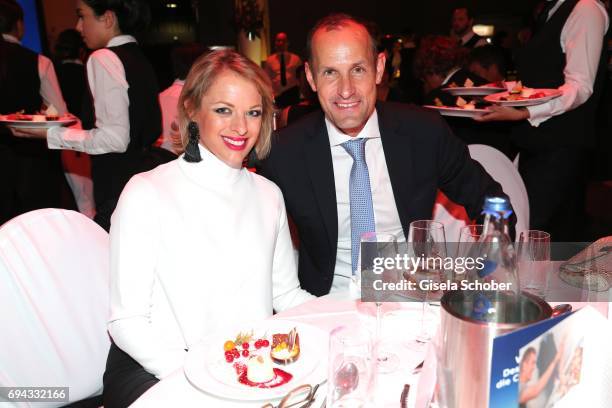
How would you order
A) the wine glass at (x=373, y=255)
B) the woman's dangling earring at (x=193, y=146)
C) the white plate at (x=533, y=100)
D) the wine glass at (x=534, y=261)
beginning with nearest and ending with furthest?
the wine glass at (x=373, y=255), the wine glass at (x=534, y=261), the woman's dangling earring at (x=193, y=146), the white plate at (x=533, y=100)

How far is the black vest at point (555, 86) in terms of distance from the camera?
360cm

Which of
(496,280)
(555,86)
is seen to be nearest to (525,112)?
(555,86)

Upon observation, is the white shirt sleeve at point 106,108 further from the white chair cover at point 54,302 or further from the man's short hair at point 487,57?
the man's short hair at point 487,57

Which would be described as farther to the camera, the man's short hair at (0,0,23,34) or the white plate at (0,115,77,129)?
the man's short hair at (0,0,23,34)

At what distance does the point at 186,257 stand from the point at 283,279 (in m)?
0.41

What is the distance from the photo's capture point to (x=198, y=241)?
5.94 feet

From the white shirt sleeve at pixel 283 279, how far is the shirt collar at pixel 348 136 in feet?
1.48

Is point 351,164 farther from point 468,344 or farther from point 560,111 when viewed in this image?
point 560,111

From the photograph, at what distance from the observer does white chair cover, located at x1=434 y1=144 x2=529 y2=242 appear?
8.47ft

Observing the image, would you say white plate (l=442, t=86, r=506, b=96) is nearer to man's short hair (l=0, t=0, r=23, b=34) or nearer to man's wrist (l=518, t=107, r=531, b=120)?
man's wrist (l=518, t=107, r=531, b=120)

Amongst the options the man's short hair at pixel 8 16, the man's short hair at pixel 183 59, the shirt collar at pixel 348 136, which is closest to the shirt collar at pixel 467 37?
the man's short hair at pixel 183 59

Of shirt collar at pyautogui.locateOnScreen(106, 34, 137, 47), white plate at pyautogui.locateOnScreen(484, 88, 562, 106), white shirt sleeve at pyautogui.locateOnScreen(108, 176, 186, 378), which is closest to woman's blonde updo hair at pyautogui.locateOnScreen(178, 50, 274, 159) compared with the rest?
white shirt sleeve at pyautogui.locateOnScreen(108, 176, 186, 378)

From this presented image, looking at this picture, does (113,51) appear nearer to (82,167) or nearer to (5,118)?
(5,118)

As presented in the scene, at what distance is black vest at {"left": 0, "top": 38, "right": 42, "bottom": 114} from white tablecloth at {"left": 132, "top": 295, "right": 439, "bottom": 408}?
346 cm
